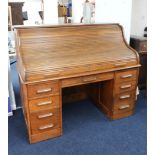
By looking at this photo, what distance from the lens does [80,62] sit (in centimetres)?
193

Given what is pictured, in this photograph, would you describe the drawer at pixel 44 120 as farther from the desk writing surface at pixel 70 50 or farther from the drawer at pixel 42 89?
the desk writing surface at pixel 70 50

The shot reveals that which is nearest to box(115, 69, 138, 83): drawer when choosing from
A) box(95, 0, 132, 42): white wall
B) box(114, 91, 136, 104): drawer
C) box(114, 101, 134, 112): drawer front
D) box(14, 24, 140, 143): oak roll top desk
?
box(14, 24, 140, 143): oak roll top desk

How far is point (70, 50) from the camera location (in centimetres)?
204

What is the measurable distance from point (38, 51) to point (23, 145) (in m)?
0.96

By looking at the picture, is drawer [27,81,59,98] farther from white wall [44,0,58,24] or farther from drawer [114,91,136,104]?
white wall [44,0,58,24]

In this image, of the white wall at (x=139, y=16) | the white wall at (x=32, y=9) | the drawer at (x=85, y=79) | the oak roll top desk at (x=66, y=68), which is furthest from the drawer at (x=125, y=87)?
the white wall at (x=32, y=9)

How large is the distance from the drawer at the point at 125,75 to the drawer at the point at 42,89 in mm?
726

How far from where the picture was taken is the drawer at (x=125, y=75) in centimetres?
215

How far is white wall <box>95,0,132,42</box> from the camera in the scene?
8.27 ft

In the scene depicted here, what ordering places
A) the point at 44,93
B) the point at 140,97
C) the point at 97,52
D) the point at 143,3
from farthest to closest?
1. the point at 143,3
2. the point at 140,97
3. the point at 97,52
4. the point at 44,93

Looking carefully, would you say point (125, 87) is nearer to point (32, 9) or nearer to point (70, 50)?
point (70, 50)

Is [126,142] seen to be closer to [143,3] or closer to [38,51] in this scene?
[38,51]

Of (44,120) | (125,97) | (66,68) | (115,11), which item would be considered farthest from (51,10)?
(44,120)
